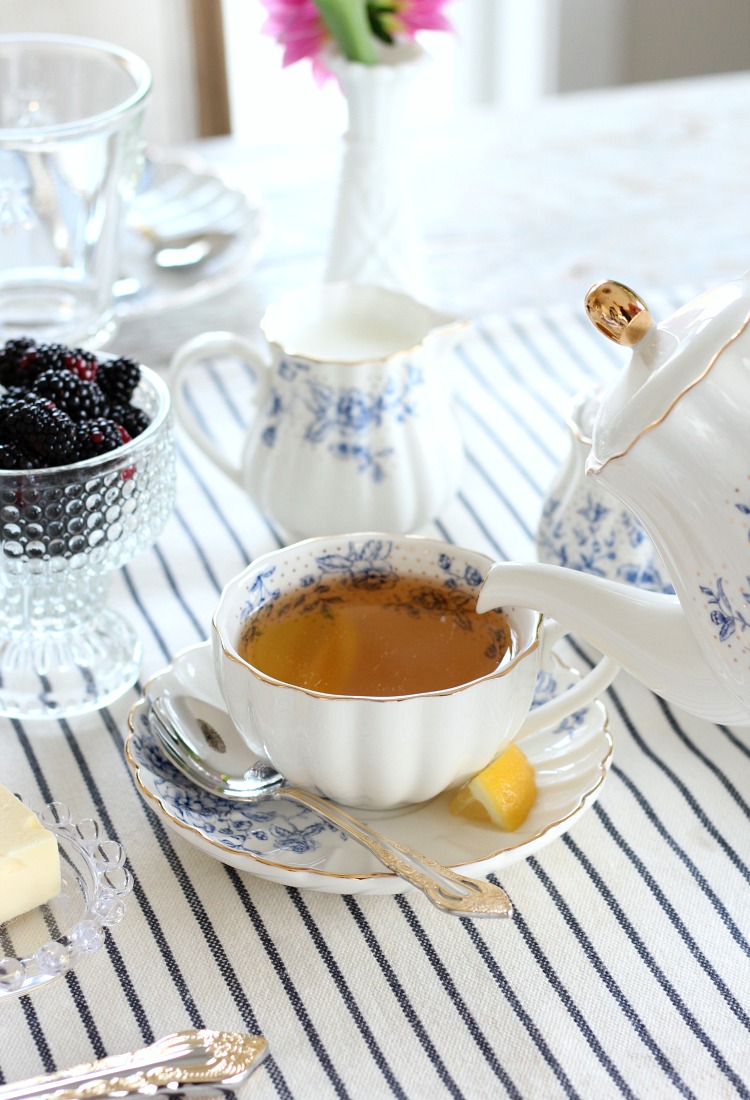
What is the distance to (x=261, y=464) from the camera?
78 cm

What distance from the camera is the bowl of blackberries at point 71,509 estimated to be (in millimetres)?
603

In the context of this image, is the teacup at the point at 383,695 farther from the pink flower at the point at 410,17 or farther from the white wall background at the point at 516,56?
the white wall background at the point at 516,56

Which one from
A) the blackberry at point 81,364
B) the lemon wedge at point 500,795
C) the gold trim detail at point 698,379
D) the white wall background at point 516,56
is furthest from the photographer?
the white wall background at point 516,56

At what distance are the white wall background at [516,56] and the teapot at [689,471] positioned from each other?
1985mm

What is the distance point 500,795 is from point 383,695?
0.23 ft

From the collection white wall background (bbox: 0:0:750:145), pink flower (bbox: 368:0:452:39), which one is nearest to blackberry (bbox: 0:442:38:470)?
pink flower (bbox: 368:0:452:39)

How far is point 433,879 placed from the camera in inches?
19.4

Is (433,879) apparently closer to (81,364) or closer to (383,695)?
(383,695)

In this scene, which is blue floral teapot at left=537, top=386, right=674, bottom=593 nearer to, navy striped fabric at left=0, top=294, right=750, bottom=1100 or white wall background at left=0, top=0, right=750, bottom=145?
navy striped fabric at left=0, top=294, right=750, bottom=1100

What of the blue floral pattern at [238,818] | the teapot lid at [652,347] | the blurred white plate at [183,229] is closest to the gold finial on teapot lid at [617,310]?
the teapot lid at [652,347]

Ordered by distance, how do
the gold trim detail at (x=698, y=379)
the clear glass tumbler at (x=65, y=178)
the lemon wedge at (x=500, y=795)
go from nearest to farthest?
the gold trim detail at (x=698, y=379)
the lemon wedge at (x=500, y=795)
the clear glass tumbler at (x=65, y=178)

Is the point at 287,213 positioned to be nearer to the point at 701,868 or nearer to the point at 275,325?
the point at 275,325

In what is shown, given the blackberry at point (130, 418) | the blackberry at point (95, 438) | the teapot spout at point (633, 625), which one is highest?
the blackberry at point (95, 438)

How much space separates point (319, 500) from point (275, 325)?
12cm
